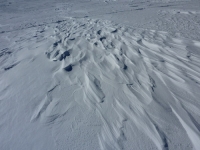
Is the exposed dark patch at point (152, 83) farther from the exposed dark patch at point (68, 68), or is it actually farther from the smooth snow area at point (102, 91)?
the exposed dark patch at point (68, 68)

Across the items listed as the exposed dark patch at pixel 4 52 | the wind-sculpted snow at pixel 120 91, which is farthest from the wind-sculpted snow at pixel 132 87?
the exposed dark patch at pixel 4 52

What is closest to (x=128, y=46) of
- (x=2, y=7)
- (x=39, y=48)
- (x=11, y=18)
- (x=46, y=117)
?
(x=39, y=48)

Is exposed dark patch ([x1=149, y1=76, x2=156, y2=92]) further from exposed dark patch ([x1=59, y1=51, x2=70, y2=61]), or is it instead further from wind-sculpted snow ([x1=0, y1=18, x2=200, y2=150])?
exposed dark patch ([x1=59, y1=51, x2=70, y2=61])

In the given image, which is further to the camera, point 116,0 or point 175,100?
point 116,0

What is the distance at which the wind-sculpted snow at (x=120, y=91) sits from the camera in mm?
1745

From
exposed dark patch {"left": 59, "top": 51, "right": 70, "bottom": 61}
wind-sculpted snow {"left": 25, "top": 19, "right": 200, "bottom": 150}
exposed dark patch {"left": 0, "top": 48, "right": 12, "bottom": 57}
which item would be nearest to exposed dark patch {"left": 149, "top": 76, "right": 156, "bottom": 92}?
wind-sculpted snow {"left": 25, "top": 19, "right": 200, "bottom": 150}

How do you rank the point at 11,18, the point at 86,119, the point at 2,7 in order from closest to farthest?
the point at 86,119, the point at 11,18, the point at 2,7

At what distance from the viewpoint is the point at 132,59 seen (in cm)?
317

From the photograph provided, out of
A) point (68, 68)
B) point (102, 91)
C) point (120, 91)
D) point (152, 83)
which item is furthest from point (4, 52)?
point (152, 83)

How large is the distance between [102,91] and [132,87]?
521mm

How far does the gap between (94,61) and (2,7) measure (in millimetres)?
9953

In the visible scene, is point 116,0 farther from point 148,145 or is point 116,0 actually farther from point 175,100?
point 148,145

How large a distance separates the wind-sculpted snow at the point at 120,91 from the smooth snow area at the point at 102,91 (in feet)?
0.04

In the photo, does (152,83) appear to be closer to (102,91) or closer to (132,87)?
(132,87)
